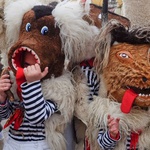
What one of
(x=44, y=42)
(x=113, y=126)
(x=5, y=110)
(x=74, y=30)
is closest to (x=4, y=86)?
(x=5, y=110)

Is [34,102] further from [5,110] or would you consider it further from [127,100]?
[127,100]

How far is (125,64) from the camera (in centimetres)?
117

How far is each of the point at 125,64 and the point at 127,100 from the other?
0.14m

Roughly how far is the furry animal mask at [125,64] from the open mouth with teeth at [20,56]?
263 mm

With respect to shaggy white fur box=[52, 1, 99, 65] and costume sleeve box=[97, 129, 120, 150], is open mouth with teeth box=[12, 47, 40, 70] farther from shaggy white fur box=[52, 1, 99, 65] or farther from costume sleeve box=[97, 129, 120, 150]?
costume sleeve box=[97, 129, 120, 150]

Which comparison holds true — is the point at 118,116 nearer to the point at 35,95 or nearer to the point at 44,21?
the point at 35,95

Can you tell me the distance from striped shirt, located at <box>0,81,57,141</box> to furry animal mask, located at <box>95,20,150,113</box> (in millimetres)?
259

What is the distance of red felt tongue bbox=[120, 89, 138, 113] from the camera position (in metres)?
1.15

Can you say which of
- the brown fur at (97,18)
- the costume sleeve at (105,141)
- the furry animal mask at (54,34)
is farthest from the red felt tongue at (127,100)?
the brown fur at (97,18)

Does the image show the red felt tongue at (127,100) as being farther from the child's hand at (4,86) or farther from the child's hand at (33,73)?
the child's hand at (4,86)

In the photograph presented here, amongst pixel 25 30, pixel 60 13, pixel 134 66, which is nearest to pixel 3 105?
pixel 25 30

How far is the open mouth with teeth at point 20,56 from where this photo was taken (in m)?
1.17

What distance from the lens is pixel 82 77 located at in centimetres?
130

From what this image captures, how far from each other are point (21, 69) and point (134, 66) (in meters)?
0.44
